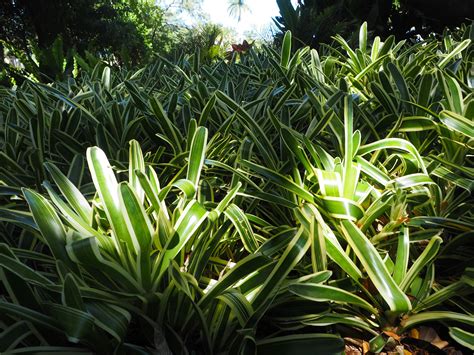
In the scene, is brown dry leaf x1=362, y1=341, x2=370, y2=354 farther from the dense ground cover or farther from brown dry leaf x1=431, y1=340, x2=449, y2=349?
brown dry leaf x1=431, y1=340, x2=449, y2=349

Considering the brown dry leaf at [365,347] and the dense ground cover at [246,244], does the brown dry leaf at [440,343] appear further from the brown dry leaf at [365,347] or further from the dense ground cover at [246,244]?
the brown dry leaf at [365,347]

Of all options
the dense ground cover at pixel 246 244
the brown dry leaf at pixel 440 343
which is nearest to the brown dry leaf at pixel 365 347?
the dense ground cover at pixel 246 244

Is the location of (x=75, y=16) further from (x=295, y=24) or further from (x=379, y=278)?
(x=379, y=278)

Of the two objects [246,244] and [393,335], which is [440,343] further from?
[246,244]

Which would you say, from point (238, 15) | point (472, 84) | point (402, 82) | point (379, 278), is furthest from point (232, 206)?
point (238, 15)

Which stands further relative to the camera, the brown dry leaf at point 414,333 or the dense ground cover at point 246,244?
the brown dry leaf at point 414,333

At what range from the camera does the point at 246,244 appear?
2.97 feet

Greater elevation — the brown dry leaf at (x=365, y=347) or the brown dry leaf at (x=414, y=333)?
the brown dry leaf at (x=414, y=333)

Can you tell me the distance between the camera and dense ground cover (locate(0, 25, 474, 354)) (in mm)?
718

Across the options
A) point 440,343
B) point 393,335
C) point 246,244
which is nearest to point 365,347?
point 393,335

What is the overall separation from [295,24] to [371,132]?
11.3 ft

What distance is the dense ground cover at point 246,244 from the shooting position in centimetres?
72

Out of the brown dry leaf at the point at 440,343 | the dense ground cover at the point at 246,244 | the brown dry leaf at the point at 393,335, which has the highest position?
the dense ground cover at the point at 246,244

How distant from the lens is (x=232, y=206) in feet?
3.01
